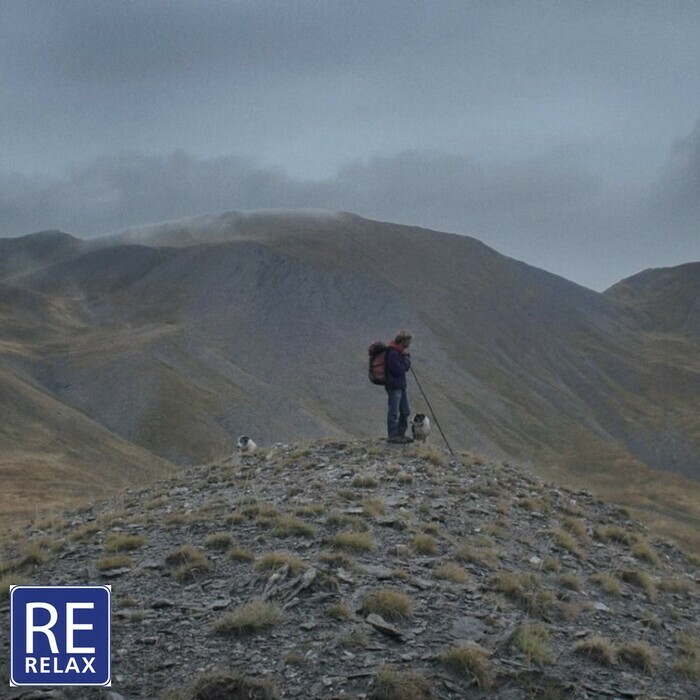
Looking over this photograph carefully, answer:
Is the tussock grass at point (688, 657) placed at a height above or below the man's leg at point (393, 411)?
below

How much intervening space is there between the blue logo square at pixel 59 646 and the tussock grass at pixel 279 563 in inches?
93.9

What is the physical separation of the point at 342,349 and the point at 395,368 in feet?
250

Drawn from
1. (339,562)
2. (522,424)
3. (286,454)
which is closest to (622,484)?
(522,424)

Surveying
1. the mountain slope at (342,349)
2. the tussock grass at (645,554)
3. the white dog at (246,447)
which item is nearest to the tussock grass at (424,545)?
the tussock grass at (645,554)

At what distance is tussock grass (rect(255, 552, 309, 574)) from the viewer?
962 cm

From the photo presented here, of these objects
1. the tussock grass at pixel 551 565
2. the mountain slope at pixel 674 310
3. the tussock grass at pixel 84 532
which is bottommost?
the tussock grass at pixel 551 565

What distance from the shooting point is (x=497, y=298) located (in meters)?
133

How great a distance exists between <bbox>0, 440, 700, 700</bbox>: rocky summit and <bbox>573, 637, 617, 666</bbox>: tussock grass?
2 centimetres

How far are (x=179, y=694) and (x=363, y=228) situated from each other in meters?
140

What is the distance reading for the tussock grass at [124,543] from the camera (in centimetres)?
1091

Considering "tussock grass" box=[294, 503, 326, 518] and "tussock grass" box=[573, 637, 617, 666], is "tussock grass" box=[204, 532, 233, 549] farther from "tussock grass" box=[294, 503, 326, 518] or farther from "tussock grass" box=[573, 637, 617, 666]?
"tussock grass" box=[573, 637, 617, 666]

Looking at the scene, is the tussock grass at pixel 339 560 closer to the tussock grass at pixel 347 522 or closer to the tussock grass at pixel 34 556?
the tussock grass at pixel 347 522

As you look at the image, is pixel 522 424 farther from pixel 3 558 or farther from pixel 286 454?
pixel 3 558

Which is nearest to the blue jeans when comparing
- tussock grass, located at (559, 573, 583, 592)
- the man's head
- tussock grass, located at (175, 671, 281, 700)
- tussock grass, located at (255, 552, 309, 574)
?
the man's head
